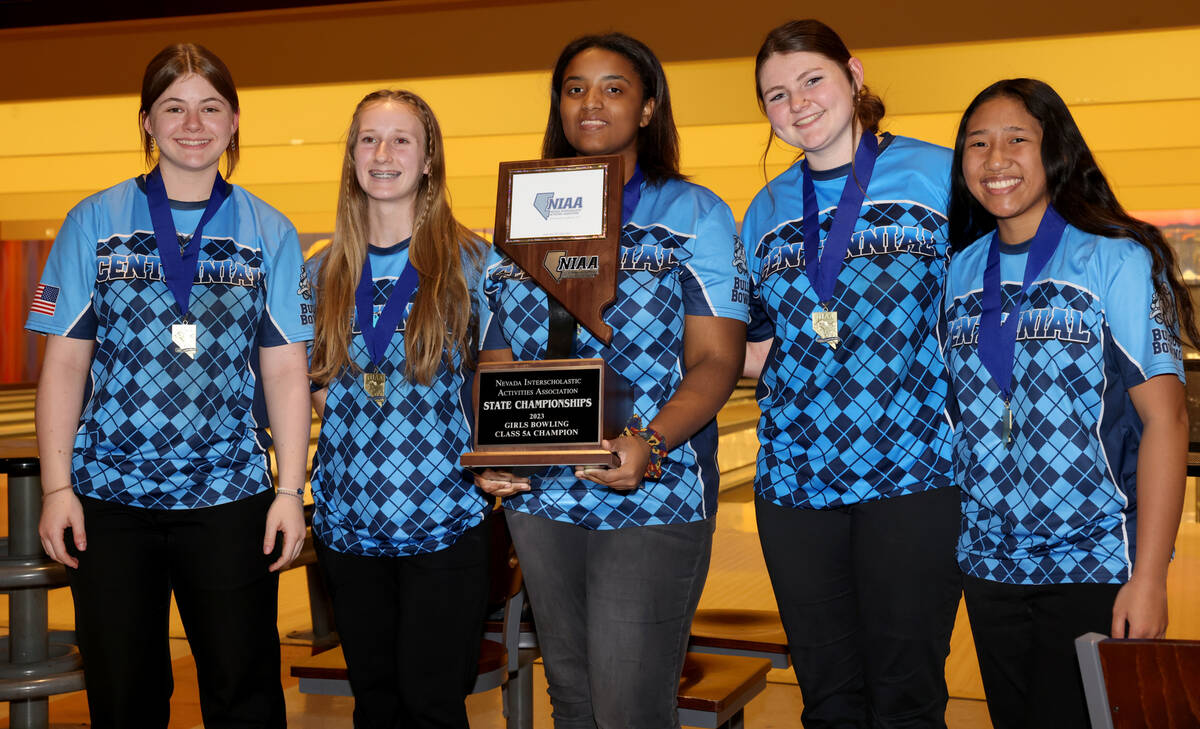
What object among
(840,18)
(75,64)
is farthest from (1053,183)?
(75,64)

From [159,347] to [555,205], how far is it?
72cm

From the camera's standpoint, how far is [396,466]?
1.84 m

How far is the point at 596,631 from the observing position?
1609 mm

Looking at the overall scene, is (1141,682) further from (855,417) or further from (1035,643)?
(855,417)

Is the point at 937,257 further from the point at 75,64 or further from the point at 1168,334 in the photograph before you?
the point at 75,64

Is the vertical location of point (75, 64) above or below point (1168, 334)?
above

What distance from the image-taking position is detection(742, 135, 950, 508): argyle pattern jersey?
165cm

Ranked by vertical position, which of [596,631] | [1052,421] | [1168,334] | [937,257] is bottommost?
[596,631]

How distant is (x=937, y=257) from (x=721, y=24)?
3457mm

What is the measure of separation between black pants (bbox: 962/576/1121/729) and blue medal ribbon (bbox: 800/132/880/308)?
1.58ft

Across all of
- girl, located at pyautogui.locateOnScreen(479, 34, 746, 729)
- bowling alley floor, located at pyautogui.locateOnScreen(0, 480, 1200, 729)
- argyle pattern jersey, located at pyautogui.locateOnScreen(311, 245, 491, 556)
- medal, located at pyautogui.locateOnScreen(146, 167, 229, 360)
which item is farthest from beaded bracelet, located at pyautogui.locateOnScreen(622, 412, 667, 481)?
bowling alley floor, located at pyautogui.locateOnScreen(0, 480, 1200, 729)

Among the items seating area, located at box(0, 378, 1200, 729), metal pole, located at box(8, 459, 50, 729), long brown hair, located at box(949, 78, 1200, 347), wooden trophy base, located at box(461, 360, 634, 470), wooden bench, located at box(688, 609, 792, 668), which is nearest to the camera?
wooden trophy base, located at box(461, 360, 634, 470)

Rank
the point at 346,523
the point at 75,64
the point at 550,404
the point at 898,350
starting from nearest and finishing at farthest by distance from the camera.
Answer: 1. the point at 550,404
2. the point at 898,350
3. the point at 346,523
4. the point at 75,64

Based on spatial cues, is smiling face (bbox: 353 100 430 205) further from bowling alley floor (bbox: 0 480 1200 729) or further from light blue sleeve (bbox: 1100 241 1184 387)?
bowling alley floor (bbox: 0 480 1200 729)
